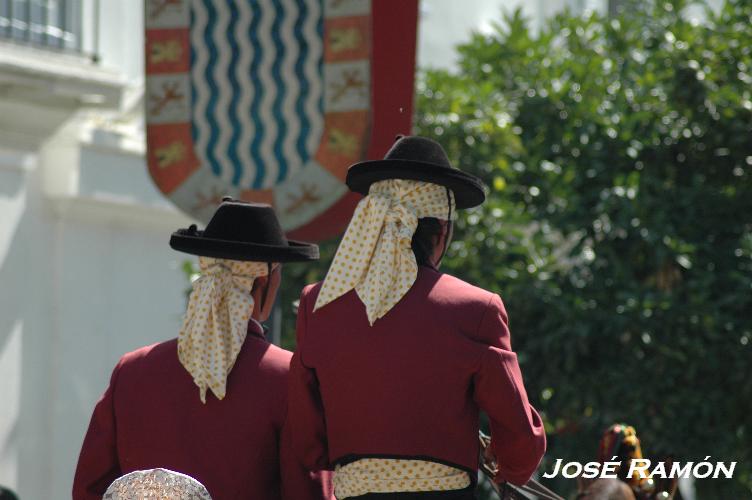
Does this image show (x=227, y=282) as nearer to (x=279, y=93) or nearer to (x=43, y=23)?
(x=279, y=93)

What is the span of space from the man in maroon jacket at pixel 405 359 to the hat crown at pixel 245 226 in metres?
0.40

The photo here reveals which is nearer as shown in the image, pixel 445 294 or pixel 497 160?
pixel 445 294

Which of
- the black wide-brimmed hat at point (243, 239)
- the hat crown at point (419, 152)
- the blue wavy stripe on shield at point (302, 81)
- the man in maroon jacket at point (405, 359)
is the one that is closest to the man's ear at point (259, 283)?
the black wide-brimmed hat at point (243, 239)

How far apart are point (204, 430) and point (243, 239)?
1.83 feet

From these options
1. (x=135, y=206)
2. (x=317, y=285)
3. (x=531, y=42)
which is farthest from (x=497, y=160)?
(x=317, y=285)

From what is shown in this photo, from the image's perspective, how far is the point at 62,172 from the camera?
1087 centimetres

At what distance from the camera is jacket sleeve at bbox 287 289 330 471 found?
4340mm

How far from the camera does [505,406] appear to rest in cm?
408

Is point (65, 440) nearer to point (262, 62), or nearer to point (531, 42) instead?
point (531, 42)

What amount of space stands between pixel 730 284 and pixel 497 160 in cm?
171

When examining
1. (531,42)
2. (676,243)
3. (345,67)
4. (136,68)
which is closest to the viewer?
(345,67)

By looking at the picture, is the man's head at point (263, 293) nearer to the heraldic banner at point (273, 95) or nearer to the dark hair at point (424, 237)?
the dark hair at point (424, 237)

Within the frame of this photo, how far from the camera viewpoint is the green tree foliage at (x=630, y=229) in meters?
8.59

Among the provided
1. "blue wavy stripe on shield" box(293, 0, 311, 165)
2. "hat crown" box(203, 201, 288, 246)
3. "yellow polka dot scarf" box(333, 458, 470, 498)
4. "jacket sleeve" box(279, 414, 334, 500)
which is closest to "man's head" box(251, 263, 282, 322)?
"hat crown" box(203, 201, 288, 246)
